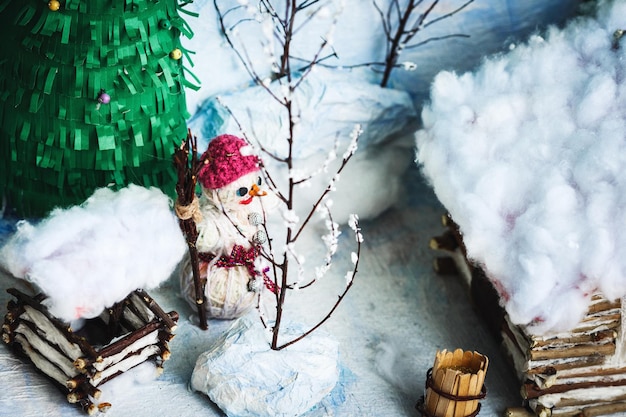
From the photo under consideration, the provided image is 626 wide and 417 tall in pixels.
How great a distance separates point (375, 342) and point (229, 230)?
39 cm

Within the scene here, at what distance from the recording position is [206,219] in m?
1.57

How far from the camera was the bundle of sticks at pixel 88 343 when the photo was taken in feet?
4.55

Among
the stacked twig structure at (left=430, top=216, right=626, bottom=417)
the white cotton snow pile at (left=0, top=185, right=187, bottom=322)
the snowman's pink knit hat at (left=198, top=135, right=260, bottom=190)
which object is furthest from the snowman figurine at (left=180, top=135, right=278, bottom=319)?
the stacked twig structure at (left=430, top=216, right=626, bottom=417)

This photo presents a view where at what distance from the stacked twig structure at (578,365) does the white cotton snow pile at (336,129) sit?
0.50 metres

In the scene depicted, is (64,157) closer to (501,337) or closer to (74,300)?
(74,300)

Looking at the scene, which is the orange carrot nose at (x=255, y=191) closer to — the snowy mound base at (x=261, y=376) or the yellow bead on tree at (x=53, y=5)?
the snowy mound base at (x=261, y=376)

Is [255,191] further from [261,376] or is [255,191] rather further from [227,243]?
[261,376]

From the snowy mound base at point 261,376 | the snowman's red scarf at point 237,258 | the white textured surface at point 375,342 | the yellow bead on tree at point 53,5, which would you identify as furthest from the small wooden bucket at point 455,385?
the yellow bead on tree at point 53,5

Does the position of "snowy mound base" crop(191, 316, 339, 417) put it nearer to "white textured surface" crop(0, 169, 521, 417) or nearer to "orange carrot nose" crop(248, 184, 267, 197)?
"white textured surface" crop(0, 169, 521, 417)

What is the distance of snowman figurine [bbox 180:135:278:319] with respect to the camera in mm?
1513

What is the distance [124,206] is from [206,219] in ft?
0.67

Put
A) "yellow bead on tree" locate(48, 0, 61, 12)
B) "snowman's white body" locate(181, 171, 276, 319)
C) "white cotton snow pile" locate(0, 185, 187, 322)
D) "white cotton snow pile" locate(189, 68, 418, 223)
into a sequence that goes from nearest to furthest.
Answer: "white cotton snow pile" locate(0, 185, 187, 322), "yellow bead on tree" locate(48, 0, 61, 12), "snowman's white body" locate(181, 171, 276, 319), "white cotton snow pile" locate(189, 68, 418, 223)

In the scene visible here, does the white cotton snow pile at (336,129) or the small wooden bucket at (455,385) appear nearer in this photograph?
the small wooden bucket at (455,385)

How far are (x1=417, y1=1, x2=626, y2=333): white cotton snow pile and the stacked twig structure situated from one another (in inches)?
2.7
